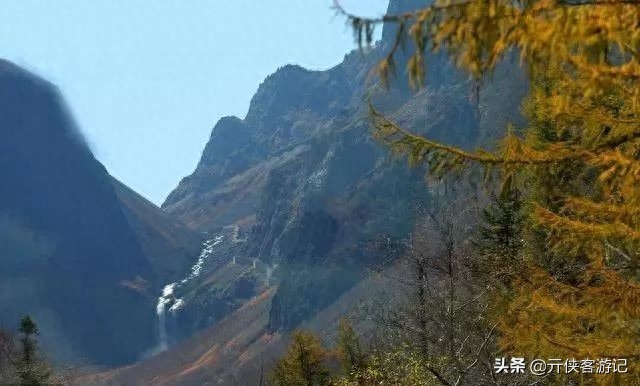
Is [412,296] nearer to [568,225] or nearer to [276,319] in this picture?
[568,225]

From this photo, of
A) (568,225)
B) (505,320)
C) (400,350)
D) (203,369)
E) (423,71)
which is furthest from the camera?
(203,369)

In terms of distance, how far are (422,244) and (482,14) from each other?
535 inches

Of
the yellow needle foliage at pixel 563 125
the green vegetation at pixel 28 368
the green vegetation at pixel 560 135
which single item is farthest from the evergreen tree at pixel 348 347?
the yellow needle foliage at pixel 563 125

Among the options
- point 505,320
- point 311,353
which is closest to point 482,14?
point 505,320

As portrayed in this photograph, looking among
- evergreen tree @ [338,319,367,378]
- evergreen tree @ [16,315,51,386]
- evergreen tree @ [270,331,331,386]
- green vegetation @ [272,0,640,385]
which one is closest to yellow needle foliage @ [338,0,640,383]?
green vegetation @ [272,0,640,385]

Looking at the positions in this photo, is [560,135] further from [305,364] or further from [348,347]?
[348,347]

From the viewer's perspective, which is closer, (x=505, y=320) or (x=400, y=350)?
(x=505, y=320)

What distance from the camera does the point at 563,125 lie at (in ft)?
20.9

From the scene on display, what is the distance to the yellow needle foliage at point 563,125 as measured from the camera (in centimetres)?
405

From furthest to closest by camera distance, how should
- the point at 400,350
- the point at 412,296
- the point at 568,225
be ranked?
the point at 412,296 → the point at 400,350 → the point at 568,225

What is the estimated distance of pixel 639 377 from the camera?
6.84 meters

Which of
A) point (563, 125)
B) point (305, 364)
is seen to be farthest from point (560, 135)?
point (305, 364)

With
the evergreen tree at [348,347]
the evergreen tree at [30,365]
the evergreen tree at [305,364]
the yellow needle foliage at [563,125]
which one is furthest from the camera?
the evergreen tree at [348,347]

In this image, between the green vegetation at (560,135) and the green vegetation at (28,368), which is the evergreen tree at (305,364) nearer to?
the green vegetation at (28,368)
